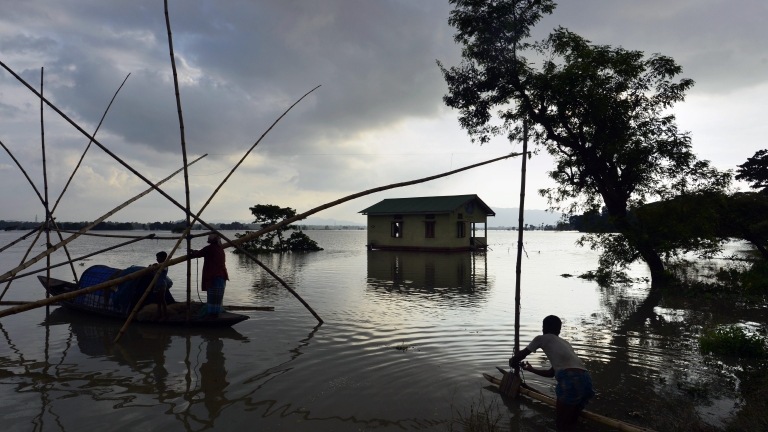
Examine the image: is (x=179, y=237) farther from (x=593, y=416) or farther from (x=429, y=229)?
(x=429, y=229)

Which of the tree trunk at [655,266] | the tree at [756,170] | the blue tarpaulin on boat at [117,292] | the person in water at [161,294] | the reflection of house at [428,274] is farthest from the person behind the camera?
the tree at [756,170]

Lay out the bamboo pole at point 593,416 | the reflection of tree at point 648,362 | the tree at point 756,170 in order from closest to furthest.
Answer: the bamboo pole at point 593,416, the reflection of tree at point 648,362, the tree at point 756,170

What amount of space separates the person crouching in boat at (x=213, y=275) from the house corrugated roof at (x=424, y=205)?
2478 centimetres

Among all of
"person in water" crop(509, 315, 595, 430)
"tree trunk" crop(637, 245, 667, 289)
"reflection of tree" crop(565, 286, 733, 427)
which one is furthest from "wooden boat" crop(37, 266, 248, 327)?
"tree trunk" crop(637, 245, 667, 289)

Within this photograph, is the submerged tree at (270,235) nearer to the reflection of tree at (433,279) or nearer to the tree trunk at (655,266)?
the reflection of tree at (433,279)

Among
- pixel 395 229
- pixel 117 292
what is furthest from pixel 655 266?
pixel 395 229

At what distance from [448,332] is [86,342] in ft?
25.4

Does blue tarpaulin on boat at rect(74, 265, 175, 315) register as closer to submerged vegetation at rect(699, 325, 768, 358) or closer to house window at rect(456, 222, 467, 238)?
submerged vegetation at rect(699, 325, 768, 358)

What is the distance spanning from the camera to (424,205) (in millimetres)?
36219

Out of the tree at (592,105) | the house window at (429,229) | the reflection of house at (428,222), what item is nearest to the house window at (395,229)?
the reflection of house at (428,222)

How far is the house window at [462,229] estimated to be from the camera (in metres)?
35.2

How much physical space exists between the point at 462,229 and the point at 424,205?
3.73 meters

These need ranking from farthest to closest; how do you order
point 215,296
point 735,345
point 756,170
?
point 756,170 < point 215,296 < point 735,345

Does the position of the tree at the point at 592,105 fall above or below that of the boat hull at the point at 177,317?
above
